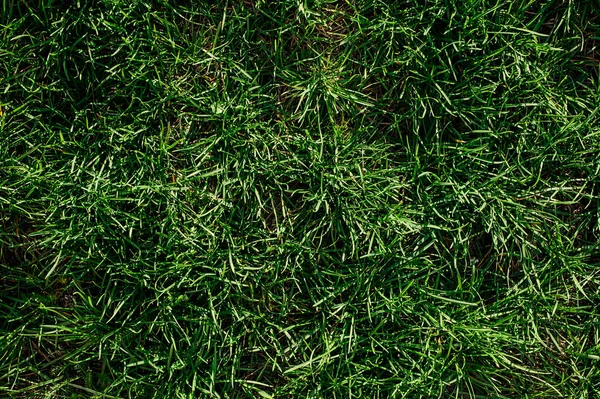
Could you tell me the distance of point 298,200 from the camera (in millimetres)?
2461

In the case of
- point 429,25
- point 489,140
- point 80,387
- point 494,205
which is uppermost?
point 429,25

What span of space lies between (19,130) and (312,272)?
1.32m

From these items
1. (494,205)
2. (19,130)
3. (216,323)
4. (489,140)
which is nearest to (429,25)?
(489,140)

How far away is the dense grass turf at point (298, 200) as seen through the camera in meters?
2.40

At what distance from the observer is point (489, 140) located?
8.09 feet

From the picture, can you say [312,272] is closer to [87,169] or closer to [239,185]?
[239,185]

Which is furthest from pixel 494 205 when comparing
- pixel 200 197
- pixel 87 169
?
pixel 87 169

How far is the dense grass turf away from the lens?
2400 millimetres

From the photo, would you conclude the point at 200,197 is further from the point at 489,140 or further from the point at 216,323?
the point at 489,140

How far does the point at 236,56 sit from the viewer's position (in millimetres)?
2475

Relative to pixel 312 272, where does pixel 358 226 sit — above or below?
above

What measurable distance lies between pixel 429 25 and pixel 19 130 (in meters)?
1.71

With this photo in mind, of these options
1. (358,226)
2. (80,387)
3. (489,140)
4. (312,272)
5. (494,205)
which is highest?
(489,140)

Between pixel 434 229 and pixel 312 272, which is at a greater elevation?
pixel 434 229
